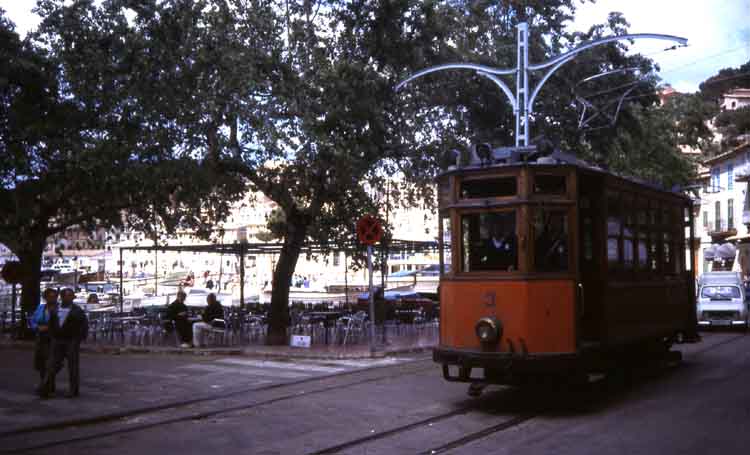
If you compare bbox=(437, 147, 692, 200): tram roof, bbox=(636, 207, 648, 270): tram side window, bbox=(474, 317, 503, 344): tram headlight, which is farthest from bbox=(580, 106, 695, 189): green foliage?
bbox=(474, 317, 503, 344): tram headlight

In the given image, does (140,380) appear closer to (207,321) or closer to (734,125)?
(207,321)

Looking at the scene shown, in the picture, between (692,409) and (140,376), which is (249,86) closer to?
(140,376)

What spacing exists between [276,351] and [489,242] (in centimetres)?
942

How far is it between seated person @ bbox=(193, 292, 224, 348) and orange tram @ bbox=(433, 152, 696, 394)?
10.7 m

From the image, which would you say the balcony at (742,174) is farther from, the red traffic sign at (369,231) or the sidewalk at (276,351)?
the red traffic sign at (369,231)

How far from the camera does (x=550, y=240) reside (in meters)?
11.4

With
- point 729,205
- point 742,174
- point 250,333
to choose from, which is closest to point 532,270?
point 250,333

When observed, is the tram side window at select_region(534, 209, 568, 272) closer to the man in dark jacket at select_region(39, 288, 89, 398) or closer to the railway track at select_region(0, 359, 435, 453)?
the railway track at select_region(0, 359, 435, 453)

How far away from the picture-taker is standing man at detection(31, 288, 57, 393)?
13.3 m

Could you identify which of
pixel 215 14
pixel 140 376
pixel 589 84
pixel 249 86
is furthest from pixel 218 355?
pixel 589 84

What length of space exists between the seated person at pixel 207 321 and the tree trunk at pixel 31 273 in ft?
19.5

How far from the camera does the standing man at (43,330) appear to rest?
43.6 ft

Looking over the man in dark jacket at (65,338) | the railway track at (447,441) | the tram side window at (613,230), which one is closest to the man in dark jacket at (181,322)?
the man in dark jacket at (65,338)

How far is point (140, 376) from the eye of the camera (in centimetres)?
1603
